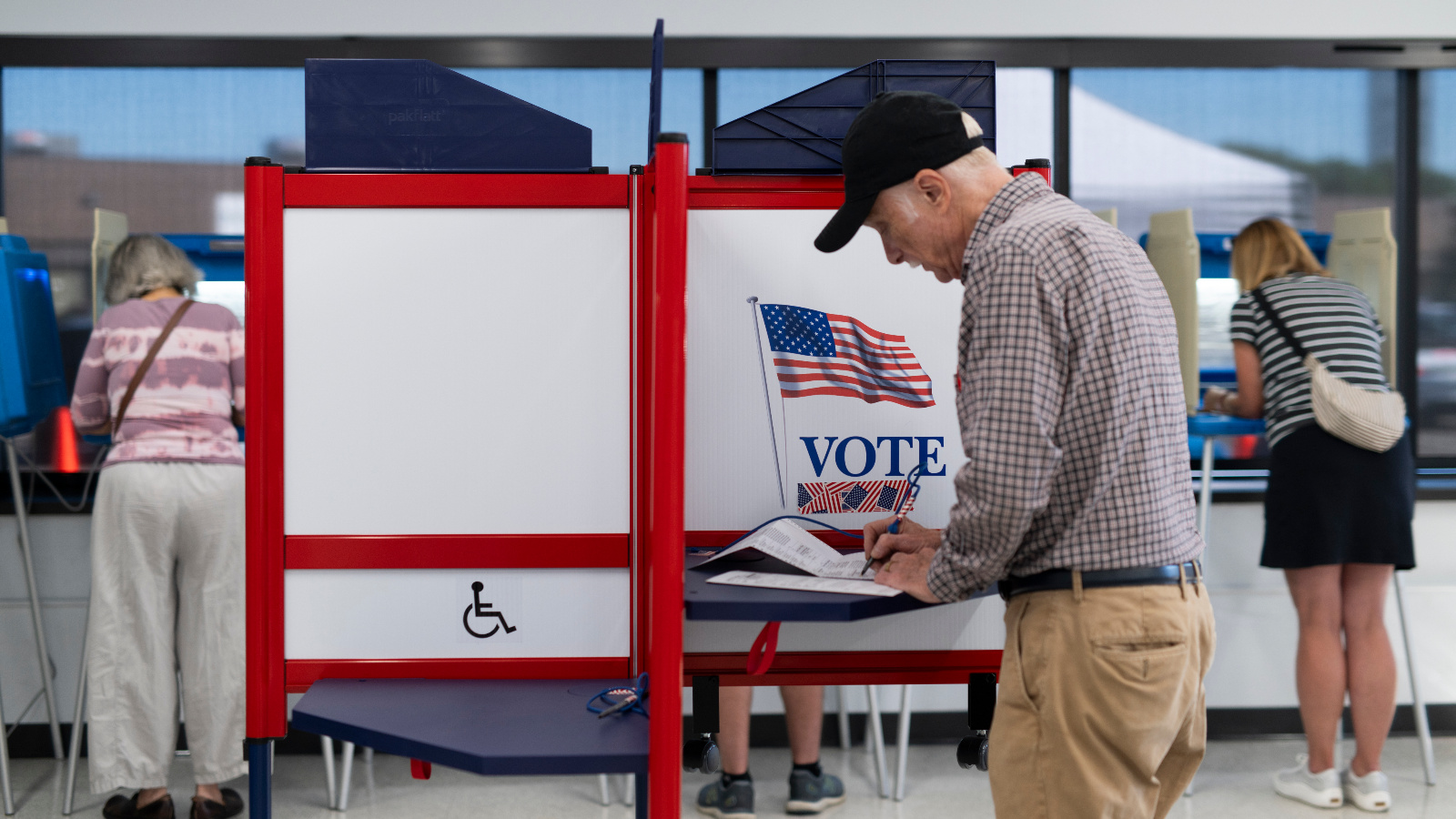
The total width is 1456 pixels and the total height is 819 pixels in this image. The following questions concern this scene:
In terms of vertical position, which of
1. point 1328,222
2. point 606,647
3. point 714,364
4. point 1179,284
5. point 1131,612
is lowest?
point 606,647

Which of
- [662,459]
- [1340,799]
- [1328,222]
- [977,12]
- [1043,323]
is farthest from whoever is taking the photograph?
[1328,222]

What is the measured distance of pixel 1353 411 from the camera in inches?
98.3

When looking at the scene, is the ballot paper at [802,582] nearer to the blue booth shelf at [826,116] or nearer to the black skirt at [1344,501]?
the blue booth shelf at [826,116]

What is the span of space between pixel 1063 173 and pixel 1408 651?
1723 mm

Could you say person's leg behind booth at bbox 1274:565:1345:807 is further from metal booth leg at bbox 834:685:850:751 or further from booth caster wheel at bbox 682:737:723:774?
booth caster wheel at bbox 682:737:723:774

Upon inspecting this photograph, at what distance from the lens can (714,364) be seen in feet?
5.08

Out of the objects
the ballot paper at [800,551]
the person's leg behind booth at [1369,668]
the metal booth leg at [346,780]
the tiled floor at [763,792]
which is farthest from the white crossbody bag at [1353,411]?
the metal booth leg at [346,780]

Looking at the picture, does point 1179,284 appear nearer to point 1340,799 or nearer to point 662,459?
point 1340,799

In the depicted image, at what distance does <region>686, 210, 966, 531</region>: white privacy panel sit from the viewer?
1.54 m

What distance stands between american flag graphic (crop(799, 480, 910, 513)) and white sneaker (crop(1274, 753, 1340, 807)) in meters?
1.98

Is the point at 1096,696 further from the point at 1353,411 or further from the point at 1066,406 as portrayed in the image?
the point at 1353,411

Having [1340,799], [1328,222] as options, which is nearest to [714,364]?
[1340,799]

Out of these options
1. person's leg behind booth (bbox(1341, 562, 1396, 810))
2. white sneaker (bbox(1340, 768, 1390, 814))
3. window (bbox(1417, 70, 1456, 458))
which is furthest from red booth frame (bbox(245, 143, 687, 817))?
window (bbox(1417, 70, 1456, 458))

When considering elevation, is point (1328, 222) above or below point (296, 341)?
above
